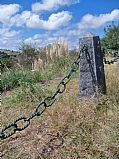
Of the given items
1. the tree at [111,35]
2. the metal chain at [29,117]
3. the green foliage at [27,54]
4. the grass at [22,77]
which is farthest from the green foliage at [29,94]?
the tree at [111,35]

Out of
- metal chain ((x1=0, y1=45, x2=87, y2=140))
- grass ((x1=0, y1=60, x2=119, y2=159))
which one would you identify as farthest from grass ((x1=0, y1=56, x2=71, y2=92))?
metal chain ((x1=0, y1=45, x2=87, y2=140))

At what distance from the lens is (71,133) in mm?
4023

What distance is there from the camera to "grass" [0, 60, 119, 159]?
3580 millimetres

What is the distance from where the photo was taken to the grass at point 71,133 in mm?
3580

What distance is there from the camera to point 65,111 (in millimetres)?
4555

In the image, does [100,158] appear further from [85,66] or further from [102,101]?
[85,66]

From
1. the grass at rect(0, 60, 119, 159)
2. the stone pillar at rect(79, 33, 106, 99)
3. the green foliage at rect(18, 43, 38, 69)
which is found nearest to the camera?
the grass at rect(0, 60, 119, 159)

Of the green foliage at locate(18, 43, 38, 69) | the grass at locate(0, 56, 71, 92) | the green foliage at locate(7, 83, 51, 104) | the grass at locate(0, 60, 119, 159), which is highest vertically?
the green foliage at locate(18, 43, 38, 69)

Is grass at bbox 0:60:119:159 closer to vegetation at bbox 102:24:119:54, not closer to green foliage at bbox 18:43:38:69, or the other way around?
green foliage at bbox 18:43:38:69

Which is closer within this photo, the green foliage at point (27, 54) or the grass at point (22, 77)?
the grass at point (22, 77)

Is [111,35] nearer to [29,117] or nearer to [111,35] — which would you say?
[111,35]

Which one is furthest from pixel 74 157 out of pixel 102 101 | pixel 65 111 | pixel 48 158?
pixel 102 101

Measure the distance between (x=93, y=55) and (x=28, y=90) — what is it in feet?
4.89

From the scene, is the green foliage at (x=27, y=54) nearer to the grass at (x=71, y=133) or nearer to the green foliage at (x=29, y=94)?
the green foliage at (x=29, y=94)
